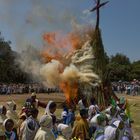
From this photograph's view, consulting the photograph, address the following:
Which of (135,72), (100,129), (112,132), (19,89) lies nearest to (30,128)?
(100,129)

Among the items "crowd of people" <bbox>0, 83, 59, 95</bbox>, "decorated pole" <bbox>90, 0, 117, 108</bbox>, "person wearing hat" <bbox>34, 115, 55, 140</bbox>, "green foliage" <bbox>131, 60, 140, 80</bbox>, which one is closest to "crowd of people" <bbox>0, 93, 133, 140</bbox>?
"person wearing hat" <bbox>34, 115, 55, 140</bbox>

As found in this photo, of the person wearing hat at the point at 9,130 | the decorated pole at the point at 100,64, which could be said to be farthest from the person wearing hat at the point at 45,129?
the decorated pole at the point at 100,64

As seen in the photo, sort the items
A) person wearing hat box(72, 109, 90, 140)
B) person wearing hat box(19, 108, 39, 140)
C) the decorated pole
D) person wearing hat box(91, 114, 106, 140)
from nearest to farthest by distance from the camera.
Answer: person wearing hat box(91, 114, 106, 140), person wearing hat box(19, 108, 39, 140), person wearing hat box(72, 109, 90, 140), the decorated pole

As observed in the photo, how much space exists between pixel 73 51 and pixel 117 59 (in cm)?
7109

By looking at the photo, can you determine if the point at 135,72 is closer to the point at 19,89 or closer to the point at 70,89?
the point at 19,89

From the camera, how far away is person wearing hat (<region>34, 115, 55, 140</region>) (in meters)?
9.71

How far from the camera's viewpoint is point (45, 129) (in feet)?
32.3

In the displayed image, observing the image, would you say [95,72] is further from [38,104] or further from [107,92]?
[38,104]

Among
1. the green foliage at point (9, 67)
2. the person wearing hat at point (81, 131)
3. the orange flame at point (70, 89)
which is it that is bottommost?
the person wearing hat at point (81, 131)

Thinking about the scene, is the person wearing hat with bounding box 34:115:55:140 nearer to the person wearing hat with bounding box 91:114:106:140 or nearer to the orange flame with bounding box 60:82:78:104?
the person wearing hat with bounding box 91:114:106:140

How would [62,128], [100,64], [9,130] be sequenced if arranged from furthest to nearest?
1. [100,64]
2. [9,130]
3. [62,128]

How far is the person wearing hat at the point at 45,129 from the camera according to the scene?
31.9 ft

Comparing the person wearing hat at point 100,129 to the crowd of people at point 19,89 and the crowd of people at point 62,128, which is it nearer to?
the crowd of people at point 62,128

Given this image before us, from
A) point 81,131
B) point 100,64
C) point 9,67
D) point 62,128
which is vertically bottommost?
point 81,131
